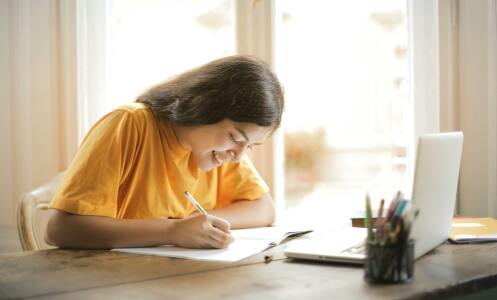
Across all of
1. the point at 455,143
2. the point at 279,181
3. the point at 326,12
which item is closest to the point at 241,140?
the point at 455,143

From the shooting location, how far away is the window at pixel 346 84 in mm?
2666

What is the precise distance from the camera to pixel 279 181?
269 cm

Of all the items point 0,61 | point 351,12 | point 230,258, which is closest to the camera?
point 230,258

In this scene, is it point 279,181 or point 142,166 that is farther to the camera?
point 279,181

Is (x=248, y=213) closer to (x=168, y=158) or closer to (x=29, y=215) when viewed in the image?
(x=168, y=158)

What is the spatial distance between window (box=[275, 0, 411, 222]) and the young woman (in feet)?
2.65

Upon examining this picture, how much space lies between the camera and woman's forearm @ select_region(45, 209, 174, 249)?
1.51m

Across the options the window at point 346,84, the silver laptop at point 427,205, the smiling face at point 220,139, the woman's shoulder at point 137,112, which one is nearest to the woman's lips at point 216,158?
the smiling face at point 220,139

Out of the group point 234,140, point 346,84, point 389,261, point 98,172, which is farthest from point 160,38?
point 389,261

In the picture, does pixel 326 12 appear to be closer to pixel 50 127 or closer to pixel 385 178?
pixel 385 178

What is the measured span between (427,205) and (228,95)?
67 centimetres

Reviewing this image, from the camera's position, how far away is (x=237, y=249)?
1.48 metres

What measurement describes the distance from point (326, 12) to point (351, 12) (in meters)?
0.11

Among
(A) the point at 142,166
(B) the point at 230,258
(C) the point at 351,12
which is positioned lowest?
(B) the point at 230,258
